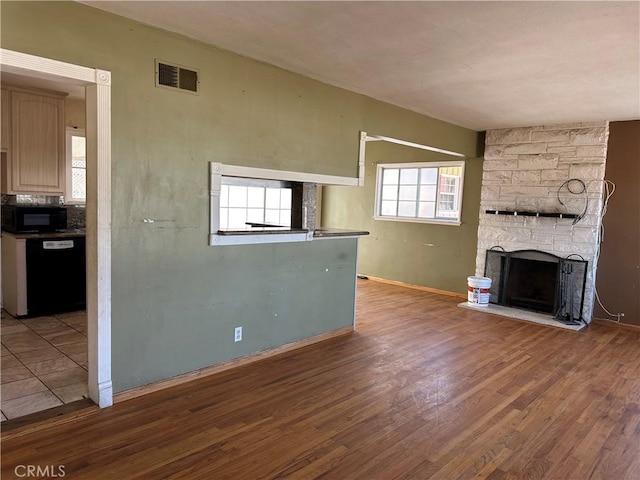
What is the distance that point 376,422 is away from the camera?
2.72 metres

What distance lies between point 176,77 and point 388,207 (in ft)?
16.7

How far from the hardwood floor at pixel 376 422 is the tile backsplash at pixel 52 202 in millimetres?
3396

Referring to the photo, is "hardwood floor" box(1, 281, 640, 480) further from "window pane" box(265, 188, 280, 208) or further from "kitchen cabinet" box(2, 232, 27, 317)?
"kitchen cabinet" box(2, 232, 27, 317)

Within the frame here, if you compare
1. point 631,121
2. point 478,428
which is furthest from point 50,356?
point 631,121

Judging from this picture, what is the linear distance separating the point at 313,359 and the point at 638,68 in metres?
3.37

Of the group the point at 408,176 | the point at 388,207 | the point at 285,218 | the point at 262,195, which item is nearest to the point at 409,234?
the point at 388,207

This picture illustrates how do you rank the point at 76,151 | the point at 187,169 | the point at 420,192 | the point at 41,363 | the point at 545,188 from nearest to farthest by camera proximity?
1. the point at 187,169
2. the point at 41,363
3. the point at 76,151
4. the point at 545,188
5. the point at 420,192

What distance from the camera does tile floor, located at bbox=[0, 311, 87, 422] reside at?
2.77 metres

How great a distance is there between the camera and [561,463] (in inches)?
93.1

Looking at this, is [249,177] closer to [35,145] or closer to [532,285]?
[35,145]

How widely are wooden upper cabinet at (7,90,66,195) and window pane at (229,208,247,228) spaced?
2.27 meters

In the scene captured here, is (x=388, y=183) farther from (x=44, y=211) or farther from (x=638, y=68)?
(x=44, y=211)

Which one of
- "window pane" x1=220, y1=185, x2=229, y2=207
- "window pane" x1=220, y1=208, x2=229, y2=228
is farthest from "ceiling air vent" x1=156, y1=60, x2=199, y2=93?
"window pane" x1=220, y1=208, x2=229, y2=228

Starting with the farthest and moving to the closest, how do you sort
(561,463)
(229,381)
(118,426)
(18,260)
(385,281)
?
(385,281) → (18,260) → (229,381) → (118,426) → (561,463)
